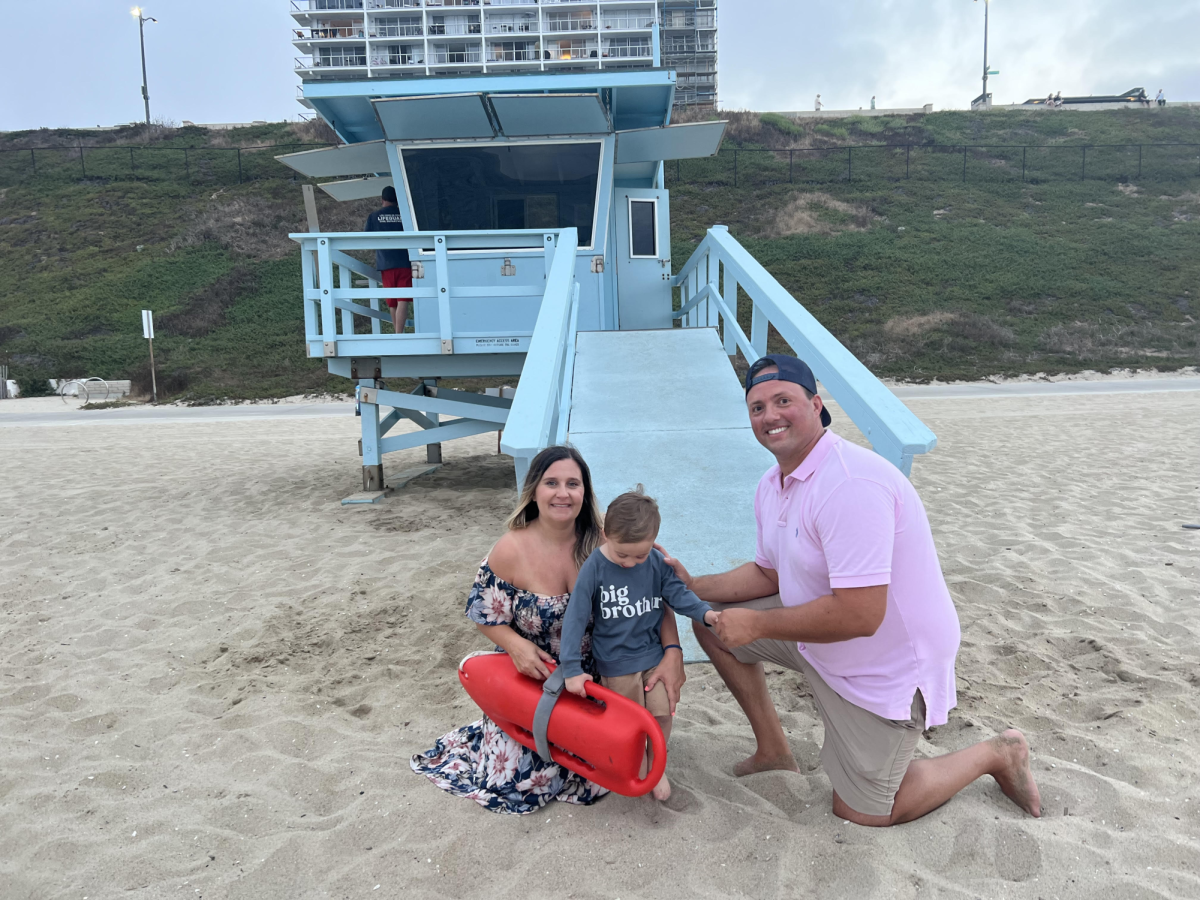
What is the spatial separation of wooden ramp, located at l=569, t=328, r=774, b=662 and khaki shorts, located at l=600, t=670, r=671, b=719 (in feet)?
3.84

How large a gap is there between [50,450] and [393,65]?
198 ft

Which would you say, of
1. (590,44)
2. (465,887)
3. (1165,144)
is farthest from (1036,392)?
(590,44)

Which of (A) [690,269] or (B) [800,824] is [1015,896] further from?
(A) [690,269]

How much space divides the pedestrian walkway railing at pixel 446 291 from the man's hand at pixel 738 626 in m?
4.23

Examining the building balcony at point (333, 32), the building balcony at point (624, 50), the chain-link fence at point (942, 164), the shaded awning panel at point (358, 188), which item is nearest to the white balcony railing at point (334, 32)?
the building balcony at point (333, 32)

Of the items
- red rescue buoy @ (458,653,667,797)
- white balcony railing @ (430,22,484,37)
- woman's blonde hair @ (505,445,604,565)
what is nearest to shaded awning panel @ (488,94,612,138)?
woman's blonde hair @ (505,445,604,565)

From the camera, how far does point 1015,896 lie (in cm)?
209

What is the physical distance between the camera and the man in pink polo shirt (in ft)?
7.08

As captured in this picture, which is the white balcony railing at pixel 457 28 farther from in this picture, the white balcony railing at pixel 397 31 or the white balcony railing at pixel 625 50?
the white balcony railing at pixel 625 50

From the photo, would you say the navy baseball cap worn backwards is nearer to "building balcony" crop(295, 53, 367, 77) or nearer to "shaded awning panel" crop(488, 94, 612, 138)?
"shaded awning panel" crop(488, 94, 612, 138)

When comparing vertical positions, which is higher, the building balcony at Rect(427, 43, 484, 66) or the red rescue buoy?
the building balcony at Rect(427, 43, 484, 66)

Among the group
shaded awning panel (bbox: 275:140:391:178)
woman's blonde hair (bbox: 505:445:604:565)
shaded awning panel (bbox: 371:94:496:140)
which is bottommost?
woman's blonde hair (bbox: 505:445:604:565)

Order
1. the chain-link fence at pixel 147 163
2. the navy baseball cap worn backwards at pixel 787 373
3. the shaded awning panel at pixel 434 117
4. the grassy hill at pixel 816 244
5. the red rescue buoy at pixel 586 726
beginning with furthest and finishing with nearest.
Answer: the chain-link fence at pixel 147 163
the grassy hill at pixel 816 244
the shaded awning panel at pixel 434 117
the navy baseball cap worn backwards at pixel 787 373
the red rescue buoy at pixel 586 726

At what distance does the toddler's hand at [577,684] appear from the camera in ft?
7.68
